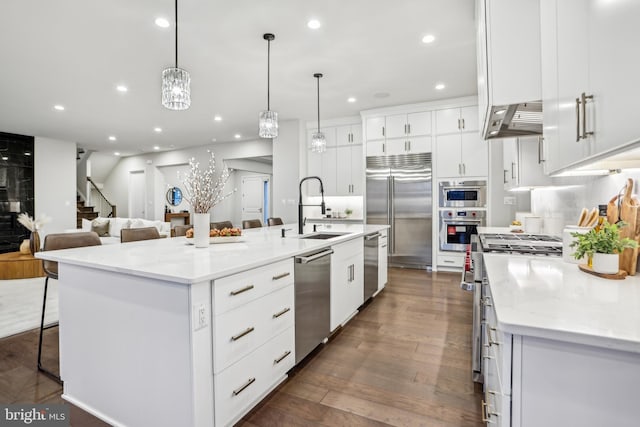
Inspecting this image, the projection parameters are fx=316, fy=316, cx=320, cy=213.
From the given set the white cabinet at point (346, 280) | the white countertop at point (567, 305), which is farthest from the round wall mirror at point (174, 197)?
the white countertop at point (567, 305)

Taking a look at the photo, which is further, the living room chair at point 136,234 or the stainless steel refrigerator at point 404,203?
the stainless steel refrigerator at point 404,203

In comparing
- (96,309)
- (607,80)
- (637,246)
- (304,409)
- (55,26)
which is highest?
(55,26)

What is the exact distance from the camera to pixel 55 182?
8258mm

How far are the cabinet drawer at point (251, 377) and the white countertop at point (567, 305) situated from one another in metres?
1.23

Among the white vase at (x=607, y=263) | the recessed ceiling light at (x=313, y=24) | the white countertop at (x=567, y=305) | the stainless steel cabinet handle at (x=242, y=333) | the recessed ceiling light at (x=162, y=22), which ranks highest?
the recessed ceiling light at (x=313, y=24)

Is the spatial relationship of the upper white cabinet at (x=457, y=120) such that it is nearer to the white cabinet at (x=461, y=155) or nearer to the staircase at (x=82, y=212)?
the white cabinet at (x=461, y=155)

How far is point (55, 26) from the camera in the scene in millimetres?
3107

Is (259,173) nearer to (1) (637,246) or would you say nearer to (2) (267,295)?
(2) (267,295)

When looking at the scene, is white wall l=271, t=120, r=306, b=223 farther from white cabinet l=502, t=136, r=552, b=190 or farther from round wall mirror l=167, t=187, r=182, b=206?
round wall mirror l=167, t=187, r=182, b=206

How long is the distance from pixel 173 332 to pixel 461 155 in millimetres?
5098

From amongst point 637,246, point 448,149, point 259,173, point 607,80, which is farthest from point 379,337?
point 259,173

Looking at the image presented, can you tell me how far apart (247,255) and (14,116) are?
7276 mm

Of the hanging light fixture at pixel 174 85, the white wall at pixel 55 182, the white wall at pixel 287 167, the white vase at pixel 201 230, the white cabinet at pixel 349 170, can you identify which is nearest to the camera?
the white vase at pixel 201 230

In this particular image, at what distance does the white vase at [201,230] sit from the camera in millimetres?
2227
